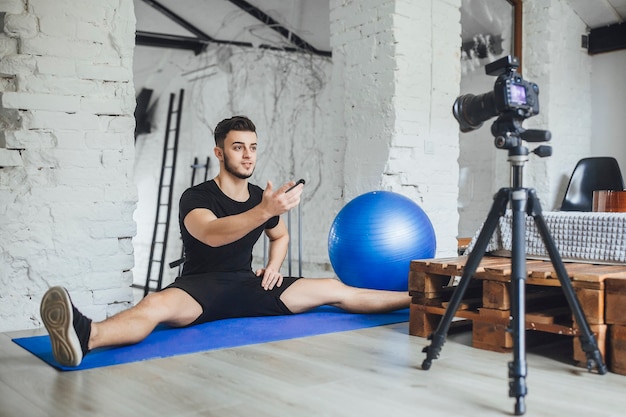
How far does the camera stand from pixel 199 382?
1950 mm

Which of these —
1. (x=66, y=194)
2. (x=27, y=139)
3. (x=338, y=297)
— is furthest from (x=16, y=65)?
(x=338, y=297)

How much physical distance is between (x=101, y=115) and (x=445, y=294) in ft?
5.68

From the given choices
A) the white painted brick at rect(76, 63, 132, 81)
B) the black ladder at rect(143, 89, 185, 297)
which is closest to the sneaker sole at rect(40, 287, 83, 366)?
the white painted brick at rect(76, 63, 132, 81)

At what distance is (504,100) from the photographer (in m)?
1.91

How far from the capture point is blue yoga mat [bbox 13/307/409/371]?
2.27 metres

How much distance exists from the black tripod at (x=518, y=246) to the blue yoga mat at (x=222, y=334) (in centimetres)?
79

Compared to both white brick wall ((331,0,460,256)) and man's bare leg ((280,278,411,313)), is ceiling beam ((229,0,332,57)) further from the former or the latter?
man's bare leg ((280,278,411,313))

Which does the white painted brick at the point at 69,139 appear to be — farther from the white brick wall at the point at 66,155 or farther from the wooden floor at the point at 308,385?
the wooden floor at the point at 308,385

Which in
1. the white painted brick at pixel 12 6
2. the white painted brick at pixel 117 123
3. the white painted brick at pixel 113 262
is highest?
the white painted brick at pixel 12 6

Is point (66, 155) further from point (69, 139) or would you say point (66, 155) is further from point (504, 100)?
point (504, 100)

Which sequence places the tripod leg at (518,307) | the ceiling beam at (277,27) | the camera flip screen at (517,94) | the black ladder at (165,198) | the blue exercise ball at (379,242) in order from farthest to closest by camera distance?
the black ladder at (165,198), the ceiling beam at (277,27), the blue exercise ball at (379,242), the camera flip screen at (517,94), the tripod leg at (518,307)

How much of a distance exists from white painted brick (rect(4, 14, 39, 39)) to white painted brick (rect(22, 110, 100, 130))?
0.33 metres

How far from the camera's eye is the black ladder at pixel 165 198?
7.39 m

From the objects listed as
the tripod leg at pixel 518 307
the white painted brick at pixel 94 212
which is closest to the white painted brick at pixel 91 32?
the white painted brick at pixel 94 212
